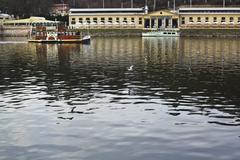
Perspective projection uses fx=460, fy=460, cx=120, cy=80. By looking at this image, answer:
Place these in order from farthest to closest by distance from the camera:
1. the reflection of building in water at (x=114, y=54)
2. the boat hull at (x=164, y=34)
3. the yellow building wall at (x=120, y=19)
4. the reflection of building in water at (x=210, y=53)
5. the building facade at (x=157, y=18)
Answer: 1. the yellow building wall at (x=120, y=19)
2. the building facade at (x=157, y=18)
3. the boat hull at (x=164, y=34)
4. the reflection of building in water at (x=114, y=54)
5. the reflection of building in water at (x=210, y=53)

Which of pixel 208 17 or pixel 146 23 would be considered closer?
pixel 208 17

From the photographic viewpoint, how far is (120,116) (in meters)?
20.9

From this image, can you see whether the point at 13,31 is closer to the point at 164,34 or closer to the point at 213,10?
the point at 164,34

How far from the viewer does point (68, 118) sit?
67.2ft

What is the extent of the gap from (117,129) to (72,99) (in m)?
7.23

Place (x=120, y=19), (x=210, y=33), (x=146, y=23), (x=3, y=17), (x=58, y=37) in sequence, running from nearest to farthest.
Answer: (x=58, y=37)
(x=210, y=33)
(x=3, y=17)
(x=146, y=23)
(x=120, y=19)

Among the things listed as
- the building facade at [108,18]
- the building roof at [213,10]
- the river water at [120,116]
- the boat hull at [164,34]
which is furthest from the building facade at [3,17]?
the river water at [120,116]

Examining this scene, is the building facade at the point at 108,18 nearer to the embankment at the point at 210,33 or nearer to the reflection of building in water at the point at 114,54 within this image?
the embankment at the point at 210,33

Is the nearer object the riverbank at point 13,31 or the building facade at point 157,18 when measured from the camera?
the riverbank at point 13,31

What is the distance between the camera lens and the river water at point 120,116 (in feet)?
51.6

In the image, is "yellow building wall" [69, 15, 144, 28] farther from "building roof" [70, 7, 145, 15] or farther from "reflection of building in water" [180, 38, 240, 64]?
"reflection of building in water" [180, 38, 240, 64]

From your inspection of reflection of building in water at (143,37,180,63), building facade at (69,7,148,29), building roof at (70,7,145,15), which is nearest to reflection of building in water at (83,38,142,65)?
reflection of building in water at (143,37,180,63)

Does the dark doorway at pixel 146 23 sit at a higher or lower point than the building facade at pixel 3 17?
lower

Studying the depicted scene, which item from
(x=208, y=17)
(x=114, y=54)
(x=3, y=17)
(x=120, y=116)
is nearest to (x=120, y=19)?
(x=208, y=17)
